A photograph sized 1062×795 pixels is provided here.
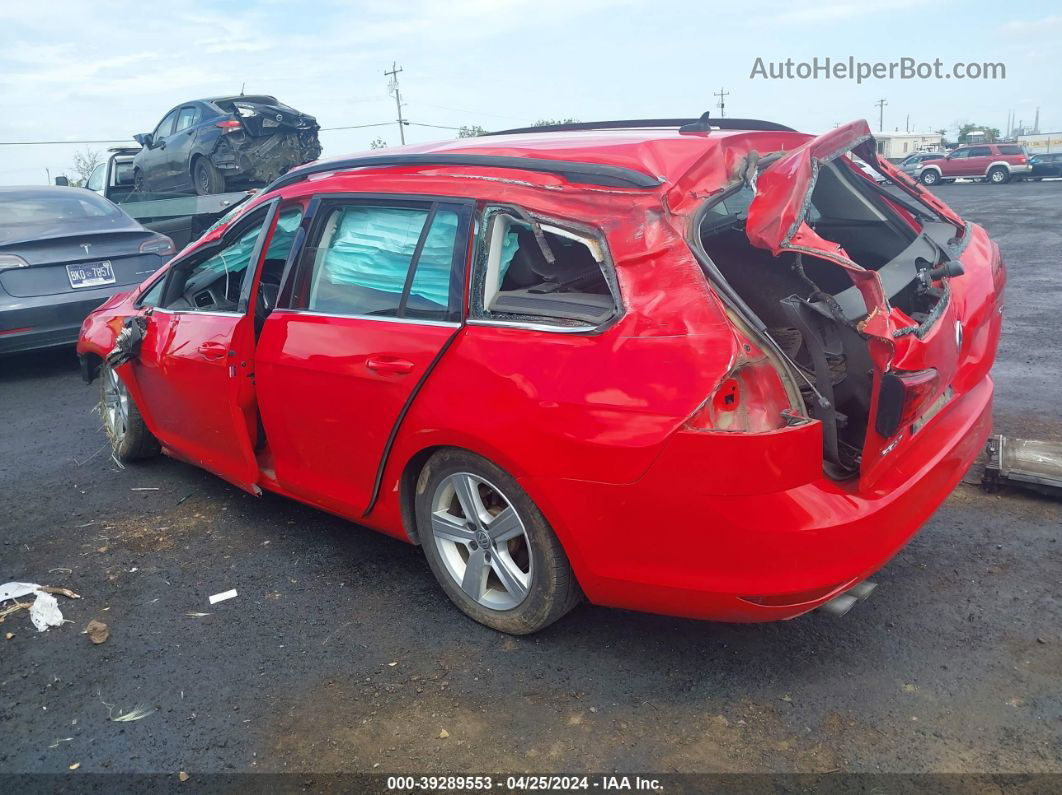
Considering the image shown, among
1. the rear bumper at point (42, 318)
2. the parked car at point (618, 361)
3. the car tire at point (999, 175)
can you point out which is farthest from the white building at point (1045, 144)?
the parked car at point (618, 361)

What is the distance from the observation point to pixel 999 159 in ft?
127

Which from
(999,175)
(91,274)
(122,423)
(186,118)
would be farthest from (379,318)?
(999,175)

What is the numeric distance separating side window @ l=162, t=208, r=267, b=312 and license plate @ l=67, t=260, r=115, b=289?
353 cm

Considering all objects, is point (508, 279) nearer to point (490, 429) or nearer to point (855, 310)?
point (490, 429)

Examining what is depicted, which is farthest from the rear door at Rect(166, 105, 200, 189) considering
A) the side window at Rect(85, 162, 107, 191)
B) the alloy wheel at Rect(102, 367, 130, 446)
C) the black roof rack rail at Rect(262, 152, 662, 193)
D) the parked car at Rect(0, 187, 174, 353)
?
the black roof rack rail at Rect(262, 152, 662, 193)

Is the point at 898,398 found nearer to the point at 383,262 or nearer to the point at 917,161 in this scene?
the point at 383,262

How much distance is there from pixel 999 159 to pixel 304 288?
4214cm

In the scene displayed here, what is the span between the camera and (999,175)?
1522 inches

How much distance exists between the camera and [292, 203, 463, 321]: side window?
3.12 metres

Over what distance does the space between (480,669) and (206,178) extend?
12.2 m

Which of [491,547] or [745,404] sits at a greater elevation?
[745,404]

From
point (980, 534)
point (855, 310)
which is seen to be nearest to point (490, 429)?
point (855, 310)

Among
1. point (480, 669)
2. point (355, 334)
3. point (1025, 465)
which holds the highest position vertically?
point (355, 334)

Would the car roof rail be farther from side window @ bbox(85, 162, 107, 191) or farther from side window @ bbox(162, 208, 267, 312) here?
side window @ bbox(85, 162, 107, 191)
